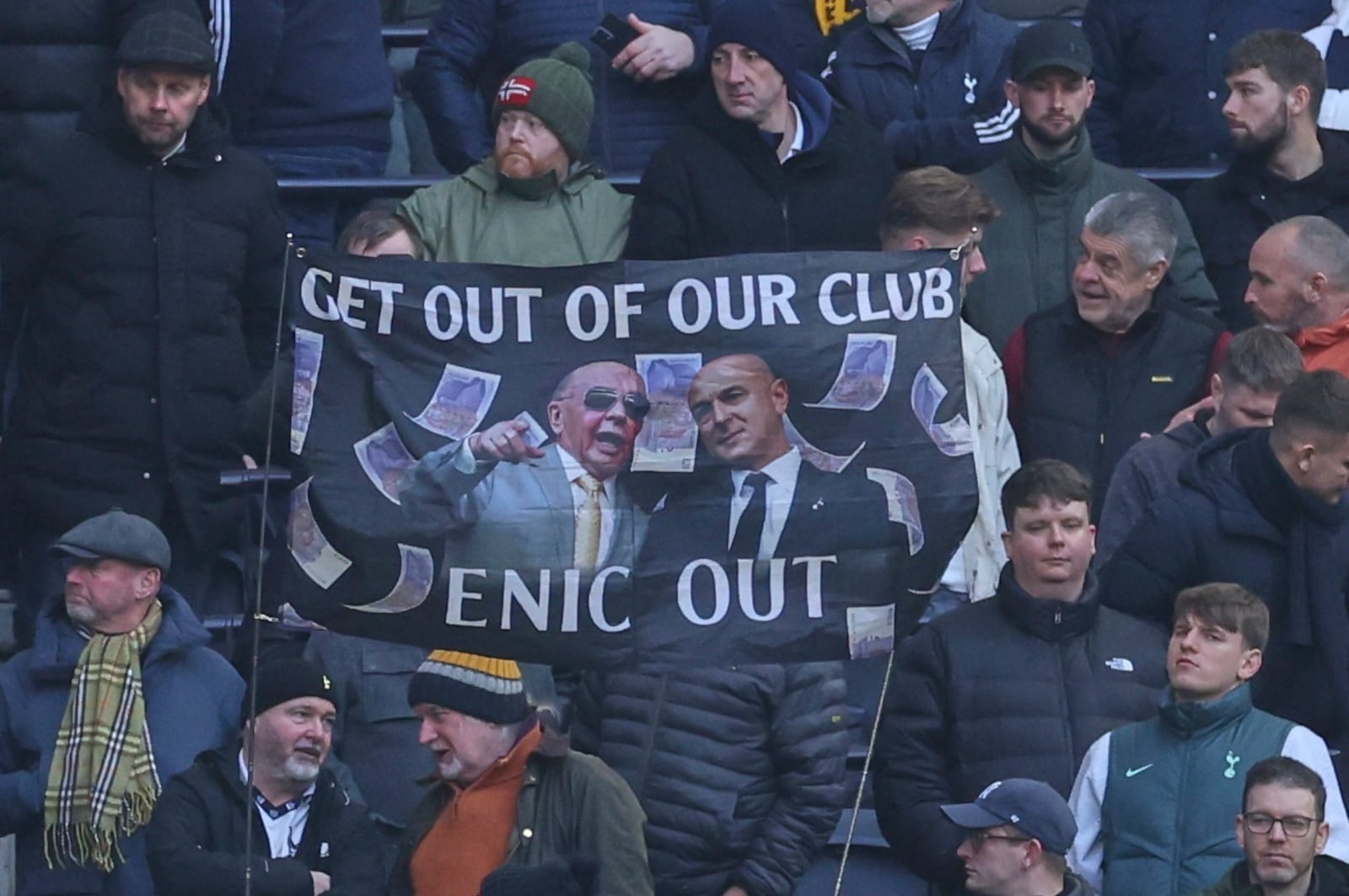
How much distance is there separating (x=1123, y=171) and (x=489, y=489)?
3.60m

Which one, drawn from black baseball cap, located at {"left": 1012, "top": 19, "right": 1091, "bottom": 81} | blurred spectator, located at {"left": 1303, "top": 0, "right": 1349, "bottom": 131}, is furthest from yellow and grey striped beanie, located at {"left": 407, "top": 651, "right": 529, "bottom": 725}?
blurred spectator, located at {"left": 1303, "top": 0, "right": 1349, "bottom": 131}

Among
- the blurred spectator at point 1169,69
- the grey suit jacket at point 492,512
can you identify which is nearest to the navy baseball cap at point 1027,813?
the grey suit jacket at point 492,512

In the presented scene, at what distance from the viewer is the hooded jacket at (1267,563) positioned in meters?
9.46

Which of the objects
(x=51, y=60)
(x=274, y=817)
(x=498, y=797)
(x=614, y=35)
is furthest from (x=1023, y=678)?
(x=51, y=60)

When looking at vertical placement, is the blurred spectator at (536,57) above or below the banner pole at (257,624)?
above

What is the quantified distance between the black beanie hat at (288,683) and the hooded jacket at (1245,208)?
3.43m

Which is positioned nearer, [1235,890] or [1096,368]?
[1235,890]

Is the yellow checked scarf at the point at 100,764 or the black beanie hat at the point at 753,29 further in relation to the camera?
the black beanie hat at the point at 753,29

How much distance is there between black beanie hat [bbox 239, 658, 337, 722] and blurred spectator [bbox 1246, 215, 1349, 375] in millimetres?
3054

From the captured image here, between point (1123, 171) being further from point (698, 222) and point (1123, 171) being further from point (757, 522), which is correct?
point (757, 522)

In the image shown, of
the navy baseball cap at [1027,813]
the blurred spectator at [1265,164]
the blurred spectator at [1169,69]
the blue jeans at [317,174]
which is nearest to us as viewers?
the navy baseball cap at [1027,813]

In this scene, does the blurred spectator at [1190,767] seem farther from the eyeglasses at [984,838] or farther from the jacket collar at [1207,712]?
the eyeglasses at [984,838]

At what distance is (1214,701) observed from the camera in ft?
29.7

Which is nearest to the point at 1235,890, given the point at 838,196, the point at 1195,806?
the point at 1195,806
